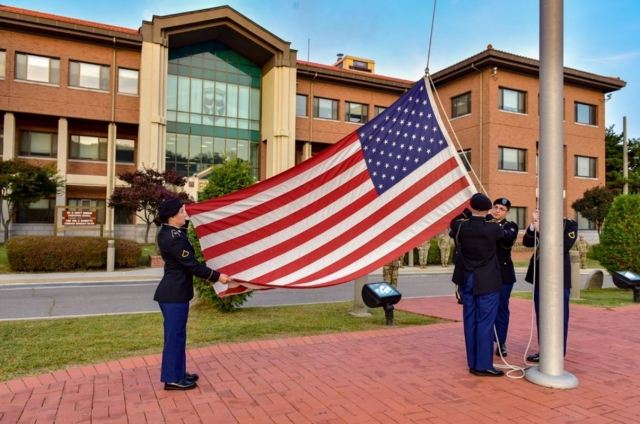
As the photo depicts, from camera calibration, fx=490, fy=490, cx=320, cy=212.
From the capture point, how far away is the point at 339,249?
526cm

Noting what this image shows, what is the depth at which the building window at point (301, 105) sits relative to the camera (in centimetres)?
3381

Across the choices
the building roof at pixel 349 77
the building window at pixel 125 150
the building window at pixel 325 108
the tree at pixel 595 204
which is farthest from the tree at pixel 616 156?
the building window at pixel 125 150

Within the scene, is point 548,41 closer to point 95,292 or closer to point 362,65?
point 95,292

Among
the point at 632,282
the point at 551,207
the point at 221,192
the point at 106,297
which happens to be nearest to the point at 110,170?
the point at 106,297

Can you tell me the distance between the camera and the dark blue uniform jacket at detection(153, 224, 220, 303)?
4.59m

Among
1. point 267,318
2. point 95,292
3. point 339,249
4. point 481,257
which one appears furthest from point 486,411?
point 95,292

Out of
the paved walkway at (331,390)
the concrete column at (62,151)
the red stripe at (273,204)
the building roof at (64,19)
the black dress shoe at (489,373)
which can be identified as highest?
the building roof at (64,19)

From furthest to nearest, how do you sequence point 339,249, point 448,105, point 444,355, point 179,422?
point 448,105
point 444,355
point 339,249
point 179,422

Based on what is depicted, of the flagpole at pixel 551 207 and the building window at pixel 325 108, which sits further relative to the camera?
the building window at pixel 325 108

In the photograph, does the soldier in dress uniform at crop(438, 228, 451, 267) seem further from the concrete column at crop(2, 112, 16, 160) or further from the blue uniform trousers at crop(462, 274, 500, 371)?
the concrete column at crop(2, 112, 16, 160)

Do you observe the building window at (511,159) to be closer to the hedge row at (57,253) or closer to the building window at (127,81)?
the building window at (127,81)

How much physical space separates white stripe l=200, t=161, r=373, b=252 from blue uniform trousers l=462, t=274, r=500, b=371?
1625mm

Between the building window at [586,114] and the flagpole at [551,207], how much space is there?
32.5 m

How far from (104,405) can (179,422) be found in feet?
2.68
